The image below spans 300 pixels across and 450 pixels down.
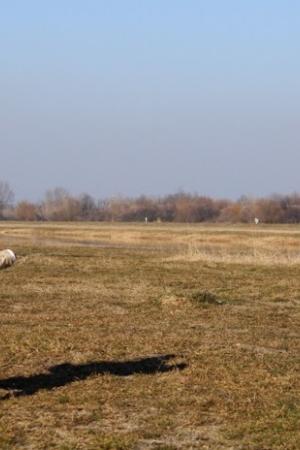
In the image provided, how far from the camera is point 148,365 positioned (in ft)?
28.3

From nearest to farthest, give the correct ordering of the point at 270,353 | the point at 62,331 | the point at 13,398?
the point at 13,398 → the point at 270,353 → the point at 62,331

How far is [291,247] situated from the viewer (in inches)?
1481

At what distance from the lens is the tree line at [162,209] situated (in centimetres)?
7731

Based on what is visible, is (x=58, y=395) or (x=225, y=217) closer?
(x=58, y=395)

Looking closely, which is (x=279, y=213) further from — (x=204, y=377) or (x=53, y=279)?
(x=204, y=377)

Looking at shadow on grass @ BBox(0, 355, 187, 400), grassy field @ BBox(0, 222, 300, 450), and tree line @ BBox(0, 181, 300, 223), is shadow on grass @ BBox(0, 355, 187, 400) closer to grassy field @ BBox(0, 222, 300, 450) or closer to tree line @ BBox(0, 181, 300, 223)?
grassy field @ BBox(0, 222, 300, 450)

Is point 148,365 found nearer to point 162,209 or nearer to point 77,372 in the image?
point 77,372

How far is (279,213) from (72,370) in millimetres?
68771

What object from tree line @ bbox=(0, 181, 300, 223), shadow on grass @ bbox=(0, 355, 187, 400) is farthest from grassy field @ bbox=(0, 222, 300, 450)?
tree line @ bbox=(0, 181, 300, 223)

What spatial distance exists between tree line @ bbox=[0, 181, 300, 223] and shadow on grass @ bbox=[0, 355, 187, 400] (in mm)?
66722

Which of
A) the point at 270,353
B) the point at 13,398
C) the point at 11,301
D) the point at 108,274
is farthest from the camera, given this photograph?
the point at 108,274

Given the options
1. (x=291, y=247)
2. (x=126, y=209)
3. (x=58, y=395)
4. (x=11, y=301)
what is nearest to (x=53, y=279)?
(x=11, y=301)

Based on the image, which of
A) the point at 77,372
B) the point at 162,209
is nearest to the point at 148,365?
the point at 77,372

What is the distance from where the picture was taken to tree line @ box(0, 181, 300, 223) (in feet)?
254
